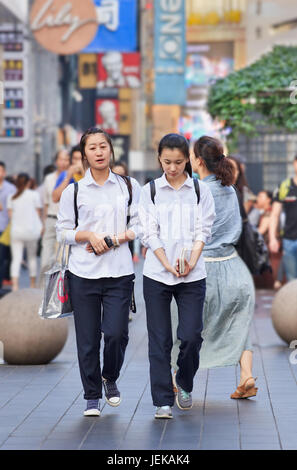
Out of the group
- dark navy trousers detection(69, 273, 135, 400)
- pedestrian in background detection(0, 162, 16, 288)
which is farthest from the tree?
dark navy trousers detection(69, 273, 135, 400)

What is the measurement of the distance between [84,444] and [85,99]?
4110 centimetres

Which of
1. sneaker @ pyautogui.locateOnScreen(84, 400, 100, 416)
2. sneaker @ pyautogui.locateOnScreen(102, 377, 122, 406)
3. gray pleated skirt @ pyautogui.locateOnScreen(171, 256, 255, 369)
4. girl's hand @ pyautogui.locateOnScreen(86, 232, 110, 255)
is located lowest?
sneaker @ pyautogui.locateOnScreen(84, 400, 100, 416)

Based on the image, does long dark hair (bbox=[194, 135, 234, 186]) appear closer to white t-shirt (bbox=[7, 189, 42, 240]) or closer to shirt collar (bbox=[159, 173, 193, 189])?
shirt collar (bbox=[159, 173, 193, 189])

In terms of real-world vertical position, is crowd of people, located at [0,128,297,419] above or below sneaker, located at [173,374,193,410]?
above

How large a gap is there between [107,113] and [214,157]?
3622 cm

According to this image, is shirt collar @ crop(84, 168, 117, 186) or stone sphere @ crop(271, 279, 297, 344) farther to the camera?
stone sphere @ crop(271, 279, 297, 344)

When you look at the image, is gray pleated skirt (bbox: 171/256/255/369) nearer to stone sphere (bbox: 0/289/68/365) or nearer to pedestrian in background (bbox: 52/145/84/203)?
stone sphere (bbox: 0/289/68/365)

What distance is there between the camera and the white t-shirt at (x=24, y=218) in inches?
664

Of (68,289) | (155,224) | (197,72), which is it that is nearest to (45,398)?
(68,289)

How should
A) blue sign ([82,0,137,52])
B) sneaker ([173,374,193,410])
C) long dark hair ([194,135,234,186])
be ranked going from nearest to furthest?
sneaker ([173,374,193,410]) → long dark hair ([194,135,234,186]) → blue sign ([82,0,137,52])

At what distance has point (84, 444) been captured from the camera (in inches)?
260

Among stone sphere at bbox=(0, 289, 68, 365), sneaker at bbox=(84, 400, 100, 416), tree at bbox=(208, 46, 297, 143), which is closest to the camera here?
sneaker at bbox=(84, 400, 100, 416)

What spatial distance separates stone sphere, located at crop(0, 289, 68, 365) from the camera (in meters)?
9.81
